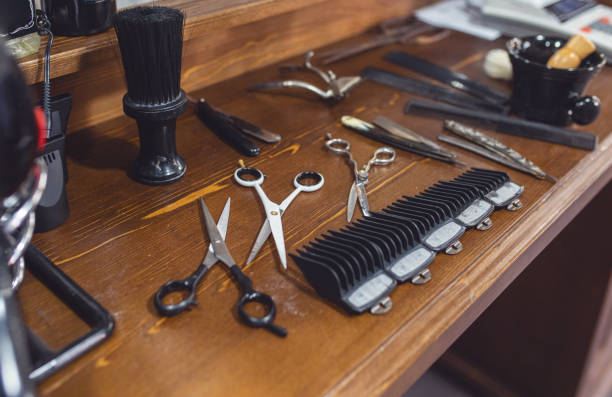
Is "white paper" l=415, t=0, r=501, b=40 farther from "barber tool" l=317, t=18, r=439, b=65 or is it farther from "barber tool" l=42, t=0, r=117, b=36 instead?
"barber tool" l=42, t=0, r=117, b=36

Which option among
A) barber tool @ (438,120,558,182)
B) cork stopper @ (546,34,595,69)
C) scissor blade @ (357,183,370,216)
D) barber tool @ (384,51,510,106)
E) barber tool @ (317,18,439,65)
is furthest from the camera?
barber tool @ (317,18,439,65)

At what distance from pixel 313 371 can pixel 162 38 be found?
0.40 metres

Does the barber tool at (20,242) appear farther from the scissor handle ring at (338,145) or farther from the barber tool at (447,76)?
the barber tool at (447,76)

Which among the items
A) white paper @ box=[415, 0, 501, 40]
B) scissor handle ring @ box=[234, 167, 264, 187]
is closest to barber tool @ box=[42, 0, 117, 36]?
scissor handle ring @ box=[234, 167, 264, 187]

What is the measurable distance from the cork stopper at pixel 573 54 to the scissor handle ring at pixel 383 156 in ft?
1.05

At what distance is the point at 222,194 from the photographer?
772mm

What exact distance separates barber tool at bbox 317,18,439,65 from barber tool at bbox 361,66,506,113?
0.08 m

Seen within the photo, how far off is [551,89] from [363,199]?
412 millimetres

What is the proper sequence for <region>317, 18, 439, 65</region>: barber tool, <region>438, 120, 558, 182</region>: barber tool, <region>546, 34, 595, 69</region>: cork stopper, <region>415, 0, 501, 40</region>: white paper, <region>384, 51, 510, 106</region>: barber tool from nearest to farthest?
<region>438, 120, 558, 182</region>: barber tool → <region>546, 34, 595, 69</region>: cork stopper → <region>384, 51, 510, 106</region>: barber tool → <region>317, 18, 439, 65</region>: barber tool → <region>415, 0, 501, 40</region>: white paper


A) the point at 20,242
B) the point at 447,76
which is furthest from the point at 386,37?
the point at 20,242

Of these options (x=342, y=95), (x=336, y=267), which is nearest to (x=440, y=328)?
(x=336, y=267)

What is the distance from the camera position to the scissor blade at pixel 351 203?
2.42 feet

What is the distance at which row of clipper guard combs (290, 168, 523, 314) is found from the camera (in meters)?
0.60

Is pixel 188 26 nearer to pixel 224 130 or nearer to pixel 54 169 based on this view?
pixel 224 130
